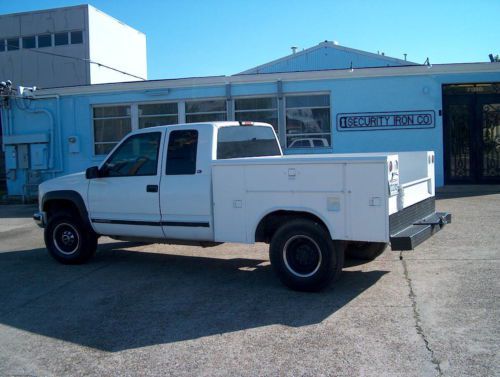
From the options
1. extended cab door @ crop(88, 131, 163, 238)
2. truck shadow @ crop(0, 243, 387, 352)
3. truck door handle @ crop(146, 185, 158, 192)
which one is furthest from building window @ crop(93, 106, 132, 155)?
truck door handle @ crop(146, 185, 158, 192)

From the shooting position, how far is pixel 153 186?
789 centimetres

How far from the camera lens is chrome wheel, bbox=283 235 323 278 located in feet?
21.9

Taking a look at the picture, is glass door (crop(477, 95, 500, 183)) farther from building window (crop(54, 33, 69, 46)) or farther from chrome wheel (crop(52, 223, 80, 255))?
building window (crop(54, 33, 69, 46))

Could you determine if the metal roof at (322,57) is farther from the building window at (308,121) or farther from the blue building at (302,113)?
the building window at (308,121)

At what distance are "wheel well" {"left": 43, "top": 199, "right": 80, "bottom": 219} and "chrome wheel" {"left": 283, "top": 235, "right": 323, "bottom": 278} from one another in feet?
12.3

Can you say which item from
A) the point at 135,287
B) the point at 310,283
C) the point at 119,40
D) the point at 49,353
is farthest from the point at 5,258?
the point at 119,40

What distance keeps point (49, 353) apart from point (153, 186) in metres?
3.15

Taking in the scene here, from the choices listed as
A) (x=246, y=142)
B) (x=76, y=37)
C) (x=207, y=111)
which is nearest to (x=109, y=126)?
(x=207, y=111)

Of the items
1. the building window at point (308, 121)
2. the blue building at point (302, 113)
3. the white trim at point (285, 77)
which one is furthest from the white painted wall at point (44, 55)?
the building window at point (308, 121)

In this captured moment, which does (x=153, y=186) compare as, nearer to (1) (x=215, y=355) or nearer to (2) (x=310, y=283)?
(2) (x=310, y=283)

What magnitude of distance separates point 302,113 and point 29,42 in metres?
29.6

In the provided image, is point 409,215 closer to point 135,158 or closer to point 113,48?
point 135,158

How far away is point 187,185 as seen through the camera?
7.58 metres

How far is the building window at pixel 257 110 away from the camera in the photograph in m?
18.2
